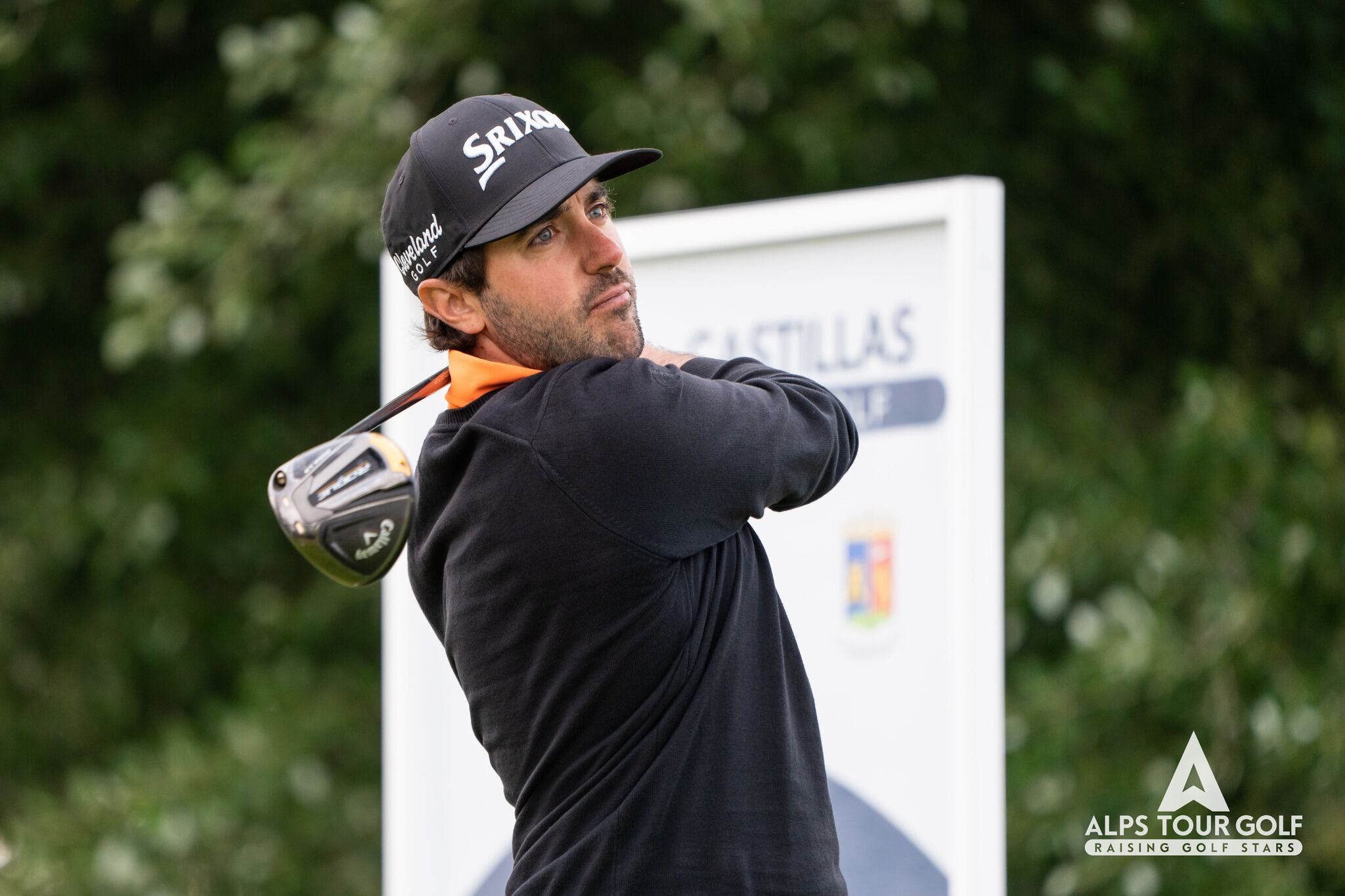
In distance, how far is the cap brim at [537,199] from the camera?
2.32 metres

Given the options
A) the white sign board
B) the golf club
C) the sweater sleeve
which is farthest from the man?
the white sign board

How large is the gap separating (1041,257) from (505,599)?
394 cm

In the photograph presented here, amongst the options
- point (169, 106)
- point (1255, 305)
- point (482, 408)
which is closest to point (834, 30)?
point (1255, 305)

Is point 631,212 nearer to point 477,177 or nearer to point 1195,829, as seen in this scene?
point 1195,829

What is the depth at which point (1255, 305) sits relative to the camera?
578 centimetres

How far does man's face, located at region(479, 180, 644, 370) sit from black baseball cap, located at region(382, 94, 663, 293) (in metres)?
0.04

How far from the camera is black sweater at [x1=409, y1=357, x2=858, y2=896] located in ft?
7.30

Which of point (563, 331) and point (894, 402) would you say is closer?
point (563, 331)

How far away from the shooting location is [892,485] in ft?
10.5

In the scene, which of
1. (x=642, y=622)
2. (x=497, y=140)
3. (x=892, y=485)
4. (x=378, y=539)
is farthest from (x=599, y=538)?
(x=892, y=485)

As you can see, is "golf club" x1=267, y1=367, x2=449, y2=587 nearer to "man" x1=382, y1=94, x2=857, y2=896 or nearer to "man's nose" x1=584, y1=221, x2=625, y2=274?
"man" x1=382, y1=94, x2=857, y2=896

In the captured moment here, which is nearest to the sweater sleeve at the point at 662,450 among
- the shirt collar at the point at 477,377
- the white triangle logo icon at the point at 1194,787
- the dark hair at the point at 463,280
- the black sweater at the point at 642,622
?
the black sweater at the point at 642,622

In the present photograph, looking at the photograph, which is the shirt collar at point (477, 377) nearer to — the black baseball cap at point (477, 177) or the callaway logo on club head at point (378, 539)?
the black baseball cap at point (477, 177)

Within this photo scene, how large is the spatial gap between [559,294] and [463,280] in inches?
5.1
